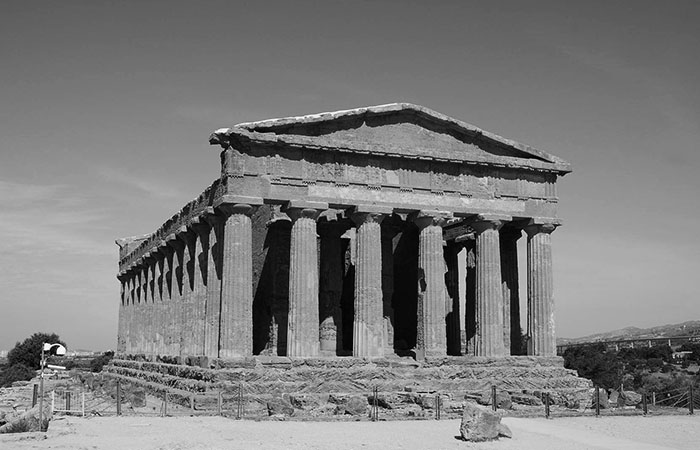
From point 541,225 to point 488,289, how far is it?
11.2ft

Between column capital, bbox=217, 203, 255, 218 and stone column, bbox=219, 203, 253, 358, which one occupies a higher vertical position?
column capital, bbox=217, 203, 255, 218

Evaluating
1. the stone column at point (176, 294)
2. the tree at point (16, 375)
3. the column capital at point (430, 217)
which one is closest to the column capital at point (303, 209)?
the column capital at point (430, 217)

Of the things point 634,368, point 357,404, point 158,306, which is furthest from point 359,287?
point 634,368

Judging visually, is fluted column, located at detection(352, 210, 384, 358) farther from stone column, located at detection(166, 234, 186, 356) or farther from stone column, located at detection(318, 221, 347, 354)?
stone column, located at detection(166, 234, 186, 356)

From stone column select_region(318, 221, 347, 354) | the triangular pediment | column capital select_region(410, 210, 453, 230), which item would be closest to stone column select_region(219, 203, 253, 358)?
the triangular pediment

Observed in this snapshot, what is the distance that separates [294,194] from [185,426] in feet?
34.7

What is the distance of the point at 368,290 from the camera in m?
28.7

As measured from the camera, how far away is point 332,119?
2872 cm

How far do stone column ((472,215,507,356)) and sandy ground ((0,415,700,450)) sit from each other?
25.7 ft

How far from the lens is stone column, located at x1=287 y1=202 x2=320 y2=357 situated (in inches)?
1085

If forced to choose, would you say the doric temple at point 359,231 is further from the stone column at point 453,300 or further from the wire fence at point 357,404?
the wire fence at point 357,404

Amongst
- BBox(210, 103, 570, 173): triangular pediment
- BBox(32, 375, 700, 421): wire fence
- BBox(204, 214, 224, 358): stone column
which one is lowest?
BBox(32, 375, 700, 421): wire fence

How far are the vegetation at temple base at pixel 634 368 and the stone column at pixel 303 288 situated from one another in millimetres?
15564

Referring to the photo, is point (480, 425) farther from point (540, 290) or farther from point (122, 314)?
point (122, 314)
